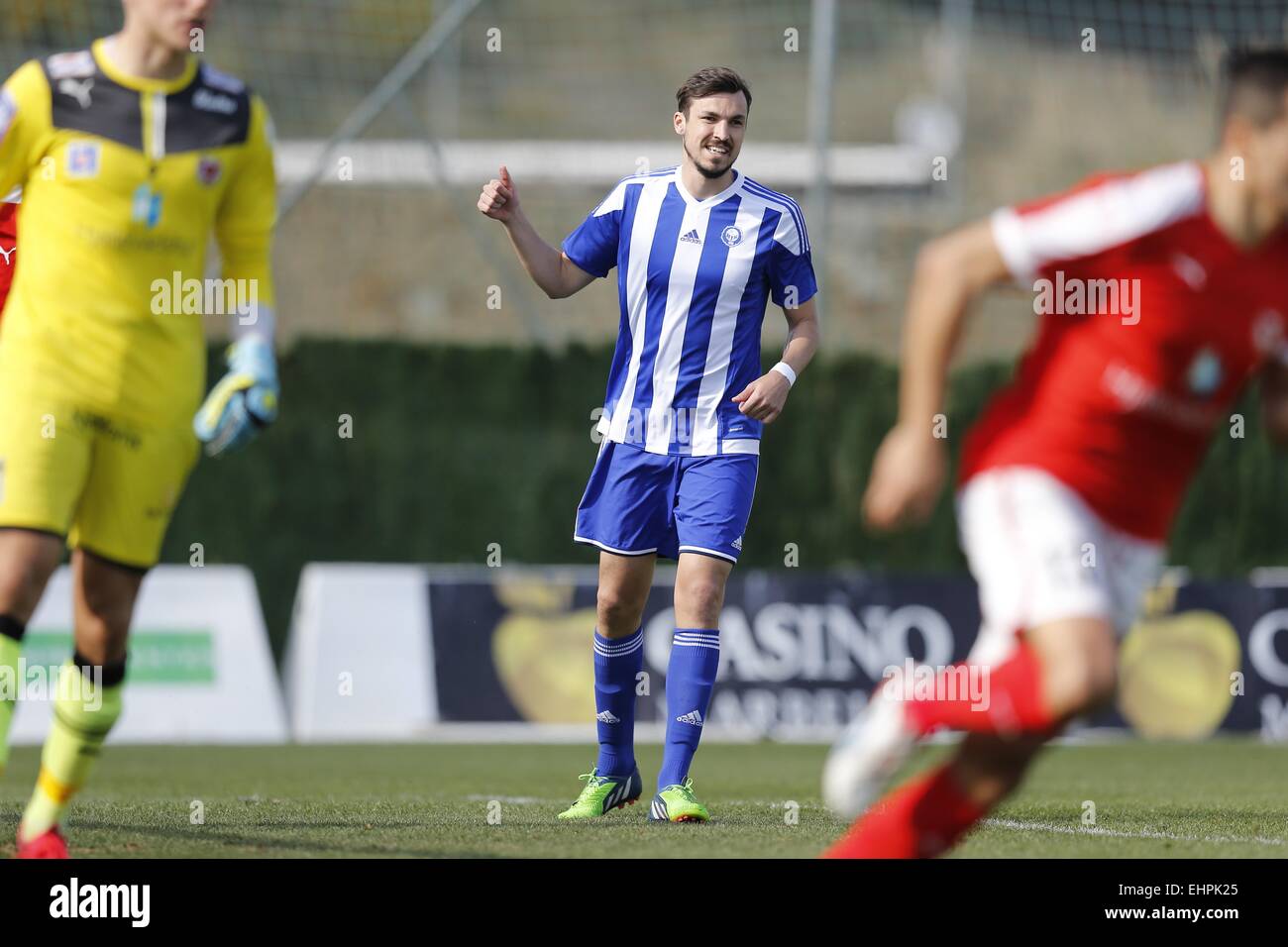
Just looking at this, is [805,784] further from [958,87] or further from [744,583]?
[958,87]

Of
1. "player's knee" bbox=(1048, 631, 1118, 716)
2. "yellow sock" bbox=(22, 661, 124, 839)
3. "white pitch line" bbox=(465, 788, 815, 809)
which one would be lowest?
"white pitch line" bbox=(465, 788, 815, 809)

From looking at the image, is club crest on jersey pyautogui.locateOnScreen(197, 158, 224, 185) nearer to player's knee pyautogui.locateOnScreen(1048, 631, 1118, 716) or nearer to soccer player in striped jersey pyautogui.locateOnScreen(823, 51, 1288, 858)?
soccer player in striped jersey pyautogui.locateOnScreen(823, 51, 1288, 858)

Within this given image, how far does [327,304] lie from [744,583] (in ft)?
46.6

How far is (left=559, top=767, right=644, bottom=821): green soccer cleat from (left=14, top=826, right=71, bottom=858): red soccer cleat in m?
2.28

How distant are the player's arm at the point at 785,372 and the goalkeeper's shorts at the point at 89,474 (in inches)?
98.4

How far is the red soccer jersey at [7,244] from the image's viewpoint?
24.1 ft

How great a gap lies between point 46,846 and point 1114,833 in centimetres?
368

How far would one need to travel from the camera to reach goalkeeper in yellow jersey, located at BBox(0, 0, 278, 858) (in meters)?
5.04

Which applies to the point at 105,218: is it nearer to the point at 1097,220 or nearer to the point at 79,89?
the point at 79,89

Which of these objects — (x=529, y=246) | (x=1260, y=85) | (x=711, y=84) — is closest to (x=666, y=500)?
(x=529, y=246)

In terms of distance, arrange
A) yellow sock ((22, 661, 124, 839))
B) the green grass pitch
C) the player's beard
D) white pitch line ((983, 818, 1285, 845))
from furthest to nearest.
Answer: the player's beard → white pitch line ((983, 818, 1285, 845)) → the green grass pitch → yellow sock ((22, 661, 124, 839))

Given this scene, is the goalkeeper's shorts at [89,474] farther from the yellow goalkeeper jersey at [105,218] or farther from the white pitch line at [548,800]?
the white pitch line at [548,800]

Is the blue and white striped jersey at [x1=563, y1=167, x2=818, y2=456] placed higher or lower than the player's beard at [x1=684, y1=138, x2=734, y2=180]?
lower

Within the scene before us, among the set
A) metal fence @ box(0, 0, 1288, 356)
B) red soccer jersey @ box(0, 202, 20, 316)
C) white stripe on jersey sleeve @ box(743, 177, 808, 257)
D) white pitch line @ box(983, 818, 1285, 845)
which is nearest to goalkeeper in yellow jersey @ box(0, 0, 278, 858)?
red soccer jersey @ box(0, 202, 20, 316)
